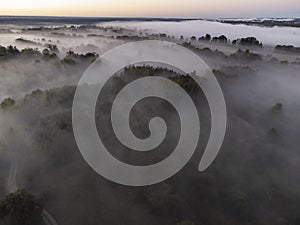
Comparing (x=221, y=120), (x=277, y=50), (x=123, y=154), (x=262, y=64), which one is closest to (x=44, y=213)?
(x=123, y=154)

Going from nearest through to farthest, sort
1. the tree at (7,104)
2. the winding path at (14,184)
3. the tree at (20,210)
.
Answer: the tree at (20,210), the winding path at (14,184), the tree at (7,104)

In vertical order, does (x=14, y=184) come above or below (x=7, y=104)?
below

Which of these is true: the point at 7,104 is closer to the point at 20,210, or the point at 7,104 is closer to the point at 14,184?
the point at 14,184

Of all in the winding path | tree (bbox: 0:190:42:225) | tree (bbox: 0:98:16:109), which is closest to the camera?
tree (bbox: 0:190:42:225)

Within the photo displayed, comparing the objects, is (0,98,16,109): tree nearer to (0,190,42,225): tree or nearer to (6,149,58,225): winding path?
(6,149,58,225): winding path

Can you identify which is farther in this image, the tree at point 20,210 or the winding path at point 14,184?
the winding path at point 14,184

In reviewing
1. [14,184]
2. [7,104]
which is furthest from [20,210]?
[7,104]

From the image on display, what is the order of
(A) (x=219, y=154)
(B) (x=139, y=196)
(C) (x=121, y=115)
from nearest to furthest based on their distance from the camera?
(B) (x=139, y=196)
(A) (x=219, y=154)
(C) (x=121, y=115)

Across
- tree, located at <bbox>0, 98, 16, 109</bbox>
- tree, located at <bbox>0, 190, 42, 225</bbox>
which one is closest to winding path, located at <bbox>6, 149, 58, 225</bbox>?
tree, located at <bbox>0, 190, 42, 225</bbox>

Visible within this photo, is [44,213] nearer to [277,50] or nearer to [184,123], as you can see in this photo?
[184,123]

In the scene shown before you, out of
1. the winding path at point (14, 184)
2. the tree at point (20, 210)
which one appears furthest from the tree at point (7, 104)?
the tree at point (20, 210)

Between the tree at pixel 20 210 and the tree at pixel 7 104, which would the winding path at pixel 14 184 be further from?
the tree at pixel 7 104
